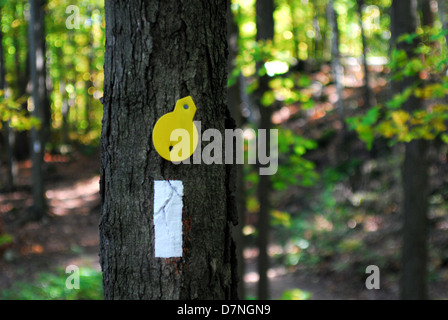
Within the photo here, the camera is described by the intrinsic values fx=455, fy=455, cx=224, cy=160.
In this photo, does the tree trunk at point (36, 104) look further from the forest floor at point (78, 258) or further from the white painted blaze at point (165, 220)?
the white painted blaze at point (165, 220)

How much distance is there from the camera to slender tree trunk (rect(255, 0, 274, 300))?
269 inches

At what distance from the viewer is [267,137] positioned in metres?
6.88

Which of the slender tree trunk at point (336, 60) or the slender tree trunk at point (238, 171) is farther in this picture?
the slender tree trunk at point (336, 60)

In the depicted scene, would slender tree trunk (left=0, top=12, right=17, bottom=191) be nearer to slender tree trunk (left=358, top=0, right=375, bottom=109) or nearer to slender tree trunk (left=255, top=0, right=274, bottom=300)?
slender tree trunk (left=255, top=0, right=274, bottom=300)

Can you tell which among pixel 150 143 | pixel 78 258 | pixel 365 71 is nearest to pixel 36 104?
pixel 78 258

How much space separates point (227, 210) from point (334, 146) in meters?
15.9

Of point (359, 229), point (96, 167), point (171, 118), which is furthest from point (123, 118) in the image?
point (96, 167)

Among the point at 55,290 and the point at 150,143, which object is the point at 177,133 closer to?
the point at 150,143

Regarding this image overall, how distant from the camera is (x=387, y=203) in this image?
1291cm

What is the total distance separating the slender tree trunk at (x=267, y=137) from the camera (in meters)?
6.83

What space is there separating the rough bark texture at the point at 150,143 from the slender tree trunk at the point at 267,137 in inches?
196

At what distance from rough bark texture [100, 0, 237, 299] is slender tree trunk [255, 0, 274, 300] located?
4.97 meters

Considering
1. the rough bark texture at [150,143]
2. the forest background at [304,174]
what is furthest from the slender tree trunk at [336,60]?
the rough bark texture at [150,143]

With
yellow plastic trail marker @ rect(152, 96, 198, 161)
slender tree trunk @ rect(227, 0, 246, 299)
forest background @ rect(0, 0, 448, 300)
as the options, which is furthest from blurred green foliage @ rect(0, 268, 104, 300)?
yellow plastic trail marker @ rect(152, 96, 198, 161)
